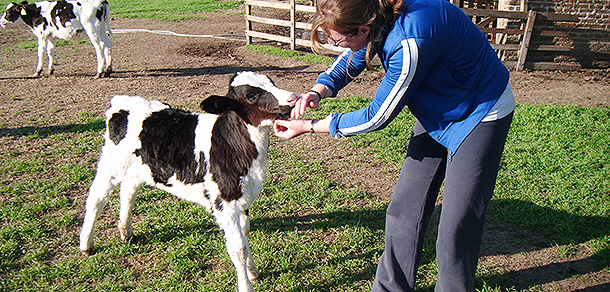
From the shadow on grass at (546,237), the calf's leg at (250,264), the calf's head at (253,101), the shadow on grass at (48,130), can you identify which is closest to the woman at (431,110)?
the calf's head at (253,101)

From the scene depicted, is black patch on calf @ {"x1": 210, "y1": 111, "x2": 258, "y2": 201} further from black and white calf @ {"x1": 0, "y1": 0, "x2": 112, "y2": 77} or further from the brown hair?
black and white calf @ {"x1": 0, "y1": 0, "x2": 112, "y2": 77}

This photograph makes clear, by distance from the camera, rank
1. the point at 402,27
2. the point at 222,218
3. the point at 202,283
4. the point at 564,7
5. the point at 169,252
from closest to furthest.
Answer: the point at 402,27, the point at 222,218, the point at 202,283, the point at 169,252, the point at 564,7

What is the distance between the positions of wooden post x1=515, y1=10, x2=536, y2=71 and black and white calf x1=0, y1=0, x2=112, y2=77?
955 cm

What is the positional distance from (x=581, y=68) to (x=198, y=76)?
9.25 metres

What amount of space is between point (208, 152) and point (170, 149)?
13.3 inches

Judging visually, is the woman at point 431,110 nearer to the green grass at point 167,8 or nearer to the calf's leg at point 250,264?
the calf's leg at point 250,264

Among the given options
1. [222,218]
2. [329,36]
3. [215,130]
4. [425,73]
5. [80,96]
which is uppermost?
[329,36]

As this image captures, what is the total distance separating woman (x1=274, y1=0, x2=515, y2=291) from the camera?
7.38 ft

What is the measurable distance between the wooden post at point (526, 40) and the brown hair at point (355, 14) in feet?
30.6

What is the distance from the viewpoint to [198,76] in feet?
31.2

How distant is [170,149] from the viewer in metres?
3.32

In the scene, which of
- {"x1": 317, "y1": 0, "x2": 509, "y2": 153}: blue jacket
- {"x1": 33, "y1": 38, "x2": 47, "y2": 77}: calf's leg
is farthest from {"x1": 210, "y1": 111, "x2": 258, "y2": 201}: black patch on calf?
{"x1": 33, "y1": 38, "x2": 47, "y2": 77}: calf's leg

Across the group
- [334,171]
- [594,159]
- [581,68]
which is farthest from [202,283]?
[581,68]

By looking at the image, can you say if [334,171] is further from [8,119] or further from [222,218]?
[8,119]
